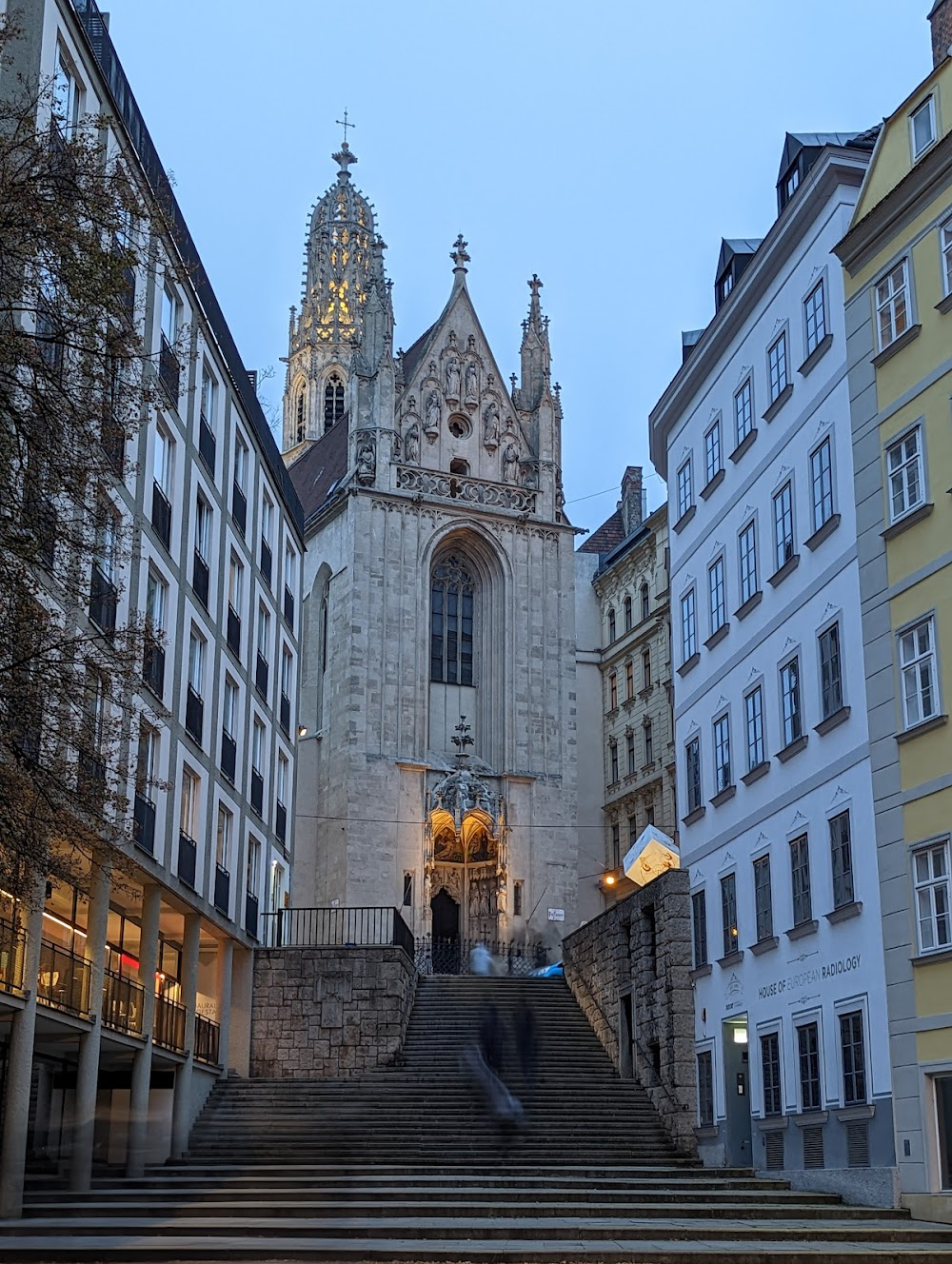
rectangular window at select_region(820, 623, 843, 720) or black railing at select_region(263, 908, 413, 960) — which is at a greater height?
rectangular window at select_region(820, 623, 843, 720)

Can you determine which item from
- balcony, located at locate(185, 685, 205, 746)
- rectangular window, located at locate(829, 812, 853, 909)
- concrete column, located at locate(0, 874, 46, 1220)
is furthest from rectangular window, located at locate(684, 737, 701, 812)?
concrete column, located at locate(0, 874, 46, 1220)

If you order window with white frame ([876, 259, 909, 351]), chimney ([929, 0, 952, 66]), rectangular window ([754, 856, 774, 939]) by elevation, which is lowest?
rectangular window ([754, 856, 774, 939])

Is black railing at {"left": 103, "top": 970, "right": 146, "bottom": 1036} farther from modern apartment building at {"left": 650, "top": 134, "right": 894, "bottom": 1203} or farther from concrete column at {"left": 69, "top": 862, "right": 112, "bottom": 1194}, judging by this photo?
modern apartment building at {"left": 650, "top": 134, "right": 894, "bottom": 1203}

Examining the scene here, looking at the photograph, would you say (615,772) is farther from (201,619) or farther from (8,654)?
(8,654)

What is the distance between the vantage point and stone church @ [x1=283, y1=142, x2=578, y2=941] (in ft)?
176

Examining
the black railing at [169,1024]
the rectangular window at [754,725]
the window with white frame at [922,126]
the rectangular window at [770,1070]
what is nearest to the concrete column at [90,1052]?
the black railing at [169,1024]

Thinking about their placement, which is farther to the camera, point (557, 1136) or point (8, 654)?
point (557, 1136)

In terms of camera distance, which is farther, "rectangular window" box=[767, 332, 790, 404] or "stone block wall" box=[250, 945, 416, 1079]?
"stone block wall" box=[250, 945, 416, 1079]

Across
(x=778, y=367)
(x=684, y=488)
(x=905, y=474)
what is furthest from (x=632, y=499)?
(x=905, y=474)

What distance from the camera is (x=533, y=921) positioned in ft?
177

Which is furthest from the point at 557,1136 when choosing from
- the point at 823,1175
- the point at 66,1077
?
the point at 66,1077

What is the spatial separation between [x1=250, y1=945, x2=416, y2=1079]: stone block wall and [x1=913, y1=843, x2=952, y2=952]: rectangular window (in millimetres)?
15474

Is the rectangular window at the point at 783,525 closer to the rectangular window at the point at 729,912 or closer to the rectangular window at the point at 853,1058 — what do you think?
the rectangular window at the point at 729,912

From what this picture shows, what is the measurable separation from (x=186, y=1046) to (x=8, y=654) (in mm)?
19117
